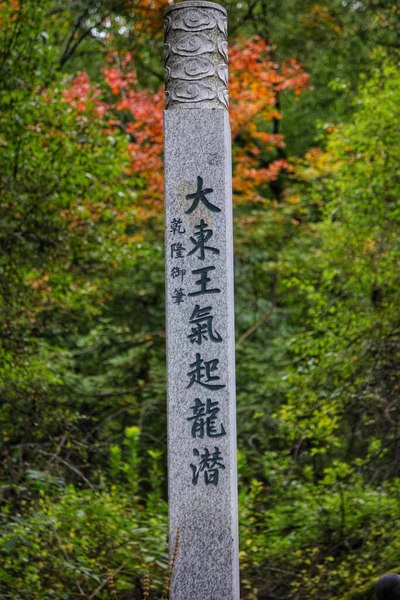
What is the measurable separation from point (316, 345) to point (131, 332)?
4541mm

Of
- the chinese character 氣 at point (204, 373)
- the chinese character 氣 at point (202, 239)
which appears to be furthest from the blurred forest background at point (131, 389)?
the chinese character 氣 at point (202, 239)

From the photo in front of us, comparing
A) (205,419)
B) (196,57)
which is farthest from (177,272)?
(196,57)

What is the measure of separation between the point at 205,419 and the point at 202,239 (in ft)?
3.10

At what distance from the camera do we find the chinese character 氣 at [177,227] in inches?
183

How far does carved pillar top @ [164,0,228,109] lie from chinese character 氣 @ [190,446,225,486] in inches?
73.2

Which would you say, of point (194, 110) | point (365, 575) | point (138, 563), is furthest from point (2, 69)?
point (365, 575)

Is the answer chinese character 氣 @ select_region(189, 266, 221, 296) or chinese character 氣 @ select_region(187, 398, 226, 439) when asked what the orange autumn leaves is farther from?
chinese character 氣 @ select_region(187, 398, 226, 439)

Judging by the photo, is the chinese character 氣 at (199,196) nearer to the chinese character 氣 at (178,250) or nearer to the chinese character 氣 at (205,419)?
the chinese character 氣 at (178,250)

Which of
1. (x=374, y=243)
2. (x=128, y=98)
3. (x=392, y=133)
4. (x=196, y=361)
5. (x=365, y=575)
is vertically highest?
(x=128, y=98)

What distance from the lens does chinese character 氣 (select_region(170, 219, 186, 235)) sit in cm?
464

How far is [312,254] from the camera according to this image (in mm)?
10773

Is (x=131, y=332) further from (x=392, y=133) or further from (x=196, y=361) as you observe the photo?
(x=196, y=361)

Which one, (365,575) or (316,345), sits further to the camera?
(316,345)

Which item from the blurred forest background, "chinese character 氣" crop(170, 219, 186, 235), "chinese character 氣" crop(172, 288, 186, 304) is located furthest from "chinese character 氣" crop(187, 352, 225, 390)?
the blurred forest background
